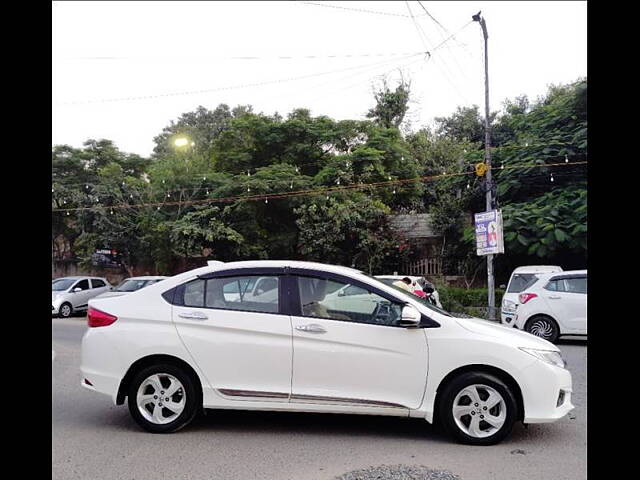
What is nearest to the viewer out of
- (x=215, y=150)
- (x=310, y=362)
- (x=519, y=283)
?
(x=310, y=362)

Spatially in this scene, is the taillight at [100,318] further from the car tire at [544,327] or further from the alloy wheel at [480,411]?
the car tire at [544,327]

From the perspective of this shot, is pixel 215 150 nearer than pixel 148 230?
No

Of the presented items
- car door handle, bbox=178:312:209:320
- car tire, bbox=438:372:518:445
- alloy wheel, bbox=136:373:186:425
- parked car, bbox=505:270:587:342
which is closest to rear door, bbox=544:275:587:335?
parked car, bbox=505:270:587:342

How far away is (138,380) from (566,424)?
4246 mm

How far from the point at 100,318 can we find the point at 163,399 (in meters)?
1.03

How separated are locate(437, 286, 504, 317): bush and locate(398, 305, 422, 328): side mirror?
13.8m

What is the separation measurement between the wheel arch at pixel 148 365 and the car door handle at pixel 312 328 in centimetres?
109

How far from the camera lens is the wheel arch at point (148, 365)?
5277 millimetres

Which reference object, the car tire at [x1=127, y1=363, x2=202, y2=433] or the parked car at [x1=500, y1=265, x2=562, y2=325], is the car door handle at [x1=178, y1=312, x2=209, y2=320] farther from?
the parked car at [x1=500, y1=265, x2=562, y2=325]

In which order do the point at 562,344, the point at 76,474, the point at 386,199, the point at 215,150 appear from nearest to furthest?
the point at 76,474 → the point at 562,344 → the point at 386,199 → the point at 215,150

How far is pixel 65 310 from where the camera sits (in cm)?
1942

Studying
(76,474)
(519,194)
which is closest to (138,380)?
(76,474)
